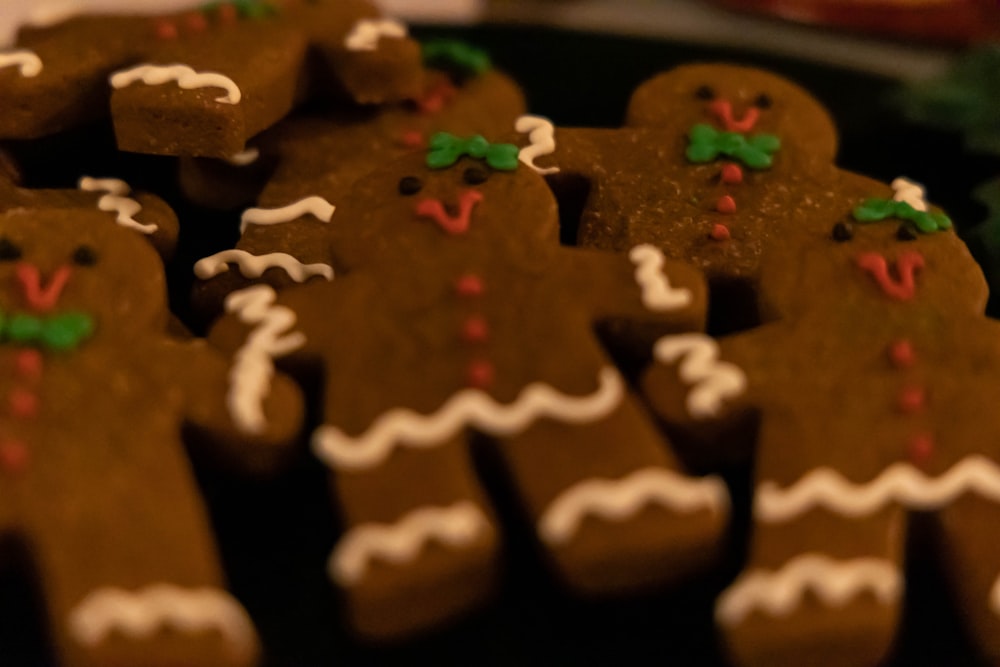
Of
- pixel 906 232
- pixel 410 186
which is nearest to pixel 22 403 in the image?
pixel 410 186

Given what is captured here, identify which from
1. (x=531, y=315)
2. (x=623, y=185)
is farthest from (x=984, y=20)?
(x=531, y=315)

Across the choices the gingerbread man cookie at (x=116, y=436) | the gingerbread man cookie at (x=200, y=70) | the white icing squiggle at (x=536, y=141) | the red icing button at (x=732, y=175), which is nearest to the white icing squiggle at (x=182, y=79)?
the gingerbread man cookie at (x=200, y=70)

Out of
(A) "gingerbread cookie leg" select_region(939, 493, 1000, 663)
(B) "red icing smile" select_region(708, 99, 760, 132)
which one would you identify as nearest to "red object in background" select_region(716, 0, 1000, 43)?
(B) "red icing smile" select_region(708, 99, 760, 132)

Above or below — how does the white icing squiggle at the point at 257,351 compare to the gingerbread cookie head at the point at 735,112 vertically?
below

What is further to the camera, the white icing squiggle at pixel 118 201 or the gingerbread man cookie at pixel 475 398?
the white icing squiggle at pixel 118 201

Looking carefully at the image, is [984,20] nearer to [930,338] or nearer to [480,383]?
[930,338]

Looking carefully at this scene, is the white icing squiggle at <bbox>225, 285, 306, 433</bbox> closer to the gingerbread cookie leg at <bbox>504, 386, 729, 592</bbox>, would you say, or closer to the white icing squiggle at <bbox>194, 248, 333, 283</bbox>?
the white icing squiggle at <bbox>194, 248, 333, 283</bbox>

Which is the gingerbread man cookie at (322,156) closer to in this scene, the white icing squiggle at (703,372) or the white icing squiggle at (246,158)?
the white icing squiggle at (246,158)

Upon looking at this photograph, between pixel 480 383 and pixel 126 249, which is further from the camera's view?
pixel 126 249
